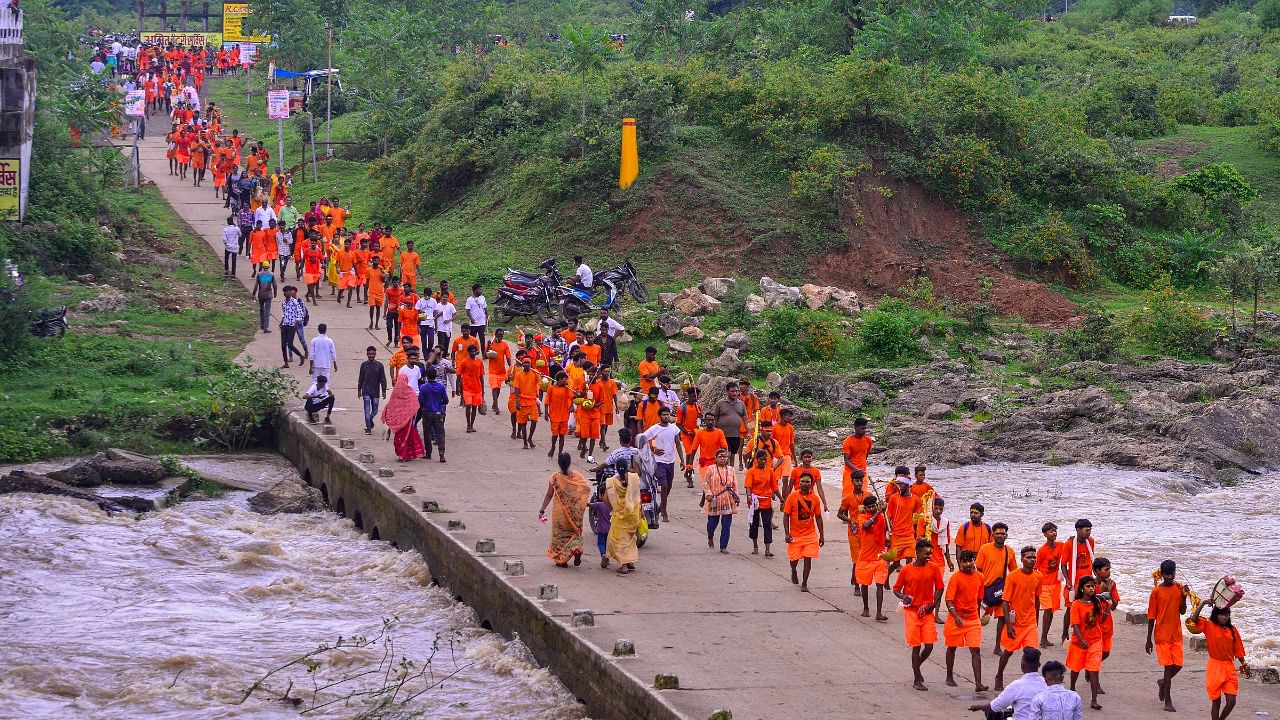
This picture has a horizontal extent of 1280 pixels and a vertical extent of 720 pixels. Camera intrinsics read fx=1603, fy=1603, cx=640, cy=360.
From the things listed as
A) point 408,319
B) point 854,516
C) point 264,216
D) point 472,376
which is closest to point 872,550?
point 854,516

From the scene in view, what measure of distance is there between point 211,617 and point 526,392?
5437 millimetres

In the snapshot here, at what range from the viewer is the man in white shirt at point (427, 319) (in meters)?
23.1

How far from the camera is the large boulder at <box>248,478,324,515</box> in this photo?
63.7ft

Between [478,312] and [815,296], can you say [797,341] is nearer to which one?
[815,296]

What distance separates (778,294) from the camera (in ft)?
91.1

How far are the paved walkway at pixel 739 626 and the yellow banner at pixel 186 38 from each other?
1975 inches

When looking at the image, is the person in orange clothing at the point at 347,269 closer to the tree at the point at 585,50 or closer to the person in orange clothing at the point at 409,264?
the person in orange clothing at the point at 409,264

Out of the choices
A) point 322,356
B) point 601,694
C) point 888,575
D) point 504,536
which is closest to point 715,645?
point 601,694

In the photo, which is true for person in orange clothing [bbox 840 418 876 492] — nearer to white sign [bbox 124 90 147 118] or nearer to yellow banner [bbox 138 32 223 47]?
white sign [bbox 124 90 147 118]

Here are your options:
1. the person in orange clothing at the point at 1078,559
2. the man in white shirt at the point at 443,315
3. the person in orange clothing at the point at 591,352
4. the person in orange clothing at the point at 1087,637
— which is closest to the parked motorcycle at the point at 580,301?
the man in white shirt at the point at 443,315

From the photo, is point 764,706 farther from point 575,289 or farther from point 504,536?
point 575,289

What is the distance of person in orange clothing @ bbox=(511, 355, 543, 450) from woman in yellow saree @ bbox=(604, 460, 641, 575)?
490 centimetres

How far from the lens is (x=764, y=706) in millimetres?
11281

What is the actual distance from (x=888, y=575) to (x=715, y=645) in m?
2.18
